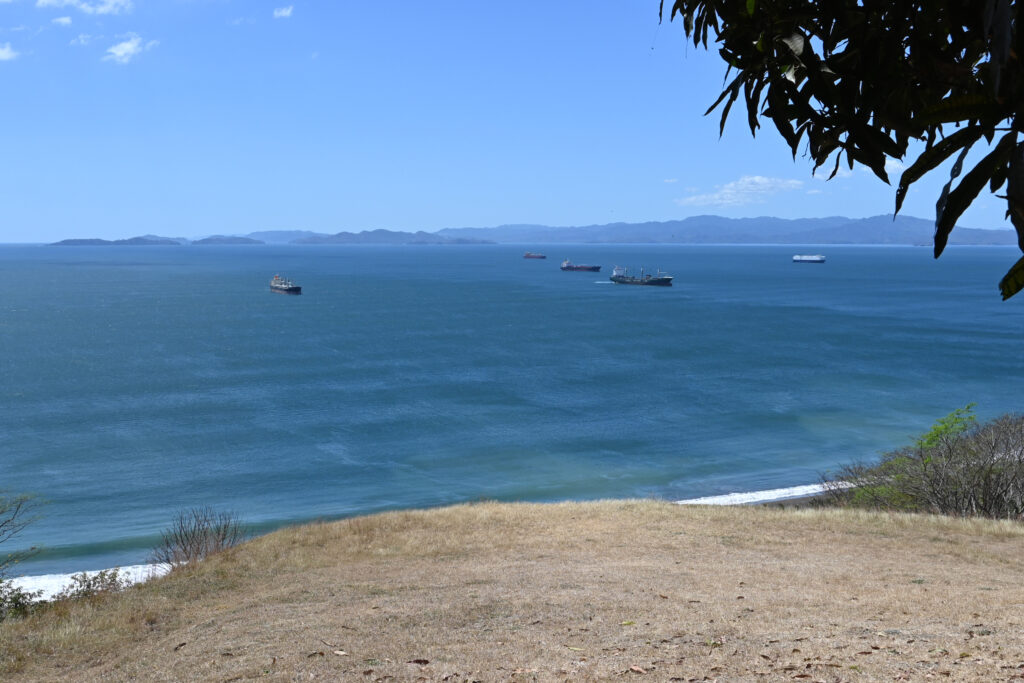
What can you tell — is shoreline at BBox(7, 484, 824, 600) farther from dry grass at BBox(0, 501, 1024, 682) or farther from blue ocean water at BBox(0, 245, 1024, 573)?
dry grass at BBox(0, 501, 1024, 682)

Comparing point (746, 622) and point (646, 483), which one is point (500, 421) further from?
point (746, 622)

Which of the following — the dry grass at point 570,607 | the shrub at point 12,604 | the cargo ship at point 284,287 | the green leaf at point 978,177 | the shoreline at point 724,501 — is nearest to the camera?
the green leaf at point 978,177

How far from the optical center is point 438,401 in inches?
2061

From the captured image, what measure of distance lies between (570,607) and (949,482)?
1417cm

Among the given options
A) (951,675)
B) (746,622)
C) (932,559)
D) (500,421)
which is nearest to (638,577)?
(746,622)

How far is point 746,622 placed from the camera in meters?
10.1

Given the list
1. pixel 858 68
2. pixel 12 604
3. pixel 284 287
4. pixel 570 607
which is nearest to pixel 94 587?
pixel 12 604

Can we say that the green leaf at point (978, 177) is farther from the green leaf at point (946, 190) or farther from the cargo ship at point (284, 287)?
the cargo ship at point (284, 287)

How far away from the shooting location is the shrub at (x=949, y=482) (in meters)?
20.8

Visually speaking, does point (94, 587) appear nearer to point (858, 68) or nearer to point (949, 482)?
point (858, 68)

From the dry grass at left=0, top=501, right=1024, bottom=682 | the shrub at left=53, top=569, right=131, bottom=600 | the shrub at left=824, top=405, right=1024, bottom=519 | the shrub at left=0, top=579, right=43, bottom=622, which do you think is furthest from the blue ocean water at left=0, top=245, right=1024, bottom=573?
the dry grass at left=0, top=501, right=1024, bottom=682

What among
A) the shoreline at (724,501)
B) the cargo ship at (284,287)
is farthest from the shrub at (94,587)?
the cargo ship at (284,287)

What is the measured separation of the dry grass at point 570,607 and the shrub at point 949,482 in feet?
11.1

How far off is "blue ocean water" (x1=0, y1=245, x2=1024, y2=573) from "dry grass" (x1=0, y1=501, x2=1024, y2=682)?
15753mm
